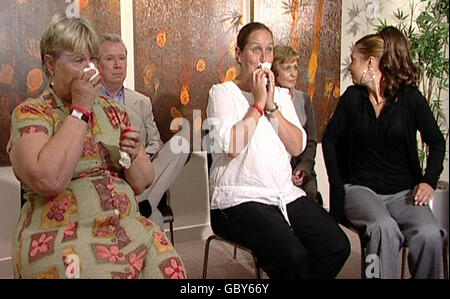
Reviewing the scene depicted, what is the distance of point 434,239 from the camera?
118 cm

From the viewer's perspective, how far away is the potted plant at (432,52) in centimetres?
112

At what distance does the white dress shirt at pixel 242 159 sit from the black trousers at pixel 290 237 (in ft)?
0.12

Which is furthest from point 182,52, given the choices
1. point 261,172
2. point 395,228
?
point 395,228

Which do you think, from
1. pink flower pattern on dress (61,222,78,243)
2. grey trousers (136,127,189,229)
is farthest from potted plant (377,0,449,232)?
pink flower pattern on dress (61,222,78,243)

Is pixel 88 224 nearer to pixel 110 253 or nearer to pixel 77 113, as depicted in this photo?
pixel 110 253

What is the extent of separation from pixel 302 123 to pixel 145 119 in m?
0.52

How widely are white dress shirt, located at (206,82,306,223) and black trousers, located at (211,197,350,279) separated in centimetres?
4

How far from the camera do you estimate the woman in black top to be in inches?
49.3

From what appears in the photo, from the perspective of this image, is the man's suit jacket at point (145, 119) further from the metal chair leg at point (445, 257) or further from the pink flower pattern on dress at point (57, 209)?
the metal chair leg at point (445, 257)

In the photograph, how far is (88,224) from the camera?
3.34 ft

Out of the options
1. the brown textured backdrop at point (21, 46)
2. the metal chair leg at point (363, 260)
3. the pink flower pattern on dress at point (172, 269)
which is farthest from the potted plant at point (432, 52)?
the brown textured backdrop at point (21, 46)

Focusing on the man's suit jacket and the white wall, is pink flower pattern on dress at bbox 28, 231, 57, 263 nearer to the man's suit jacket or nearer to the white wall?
the white wall

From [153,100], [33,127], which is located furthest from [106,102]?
[153,100]
